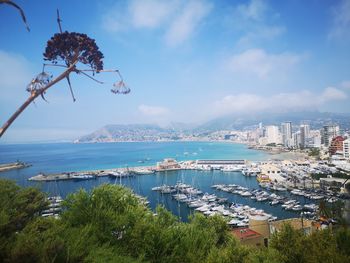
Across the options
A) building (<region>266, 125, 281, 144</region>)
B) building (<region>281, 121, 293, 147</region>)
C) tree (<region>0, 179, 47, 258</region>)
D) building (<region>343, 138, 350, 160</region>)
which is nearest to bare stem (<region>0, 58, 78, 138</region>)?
tree (<region>0, 179, 47, 258</region>)

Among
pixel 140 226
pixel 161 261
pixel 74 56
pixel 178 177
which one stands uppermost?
pixel 74 56

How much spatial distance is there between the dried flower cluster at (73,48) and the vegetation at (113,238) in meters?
2.65

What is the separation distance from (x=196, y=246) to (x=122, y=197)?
2590 millimetres

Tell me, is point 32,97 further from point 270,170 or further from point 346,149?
point 346,149

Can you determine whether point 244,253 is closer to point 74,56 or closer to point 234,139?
point 74,56

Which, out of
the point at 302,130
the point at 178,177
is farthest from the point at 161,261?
the point at 302,130

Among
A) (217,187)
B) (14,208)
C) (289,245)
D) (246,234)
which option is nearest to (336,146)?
(217,187)

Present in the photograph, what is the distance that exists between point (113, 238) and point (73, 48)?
4.85m

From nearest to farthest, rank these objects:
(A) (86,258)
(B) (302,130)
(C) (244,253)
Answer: (A) (86,258), (C) (244,253), (B) (302,130)

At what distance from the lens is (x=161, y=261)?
248 inches

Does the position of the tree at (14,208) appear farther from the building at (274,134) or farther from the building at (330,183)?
the building at (274,134)

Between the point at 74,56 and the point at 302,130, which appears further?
the point at 302,130

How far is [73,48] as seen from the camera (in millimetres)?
3391

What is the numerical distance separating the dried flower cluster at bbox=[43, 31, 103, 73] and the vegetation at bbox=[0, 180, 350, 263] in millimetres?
2648
